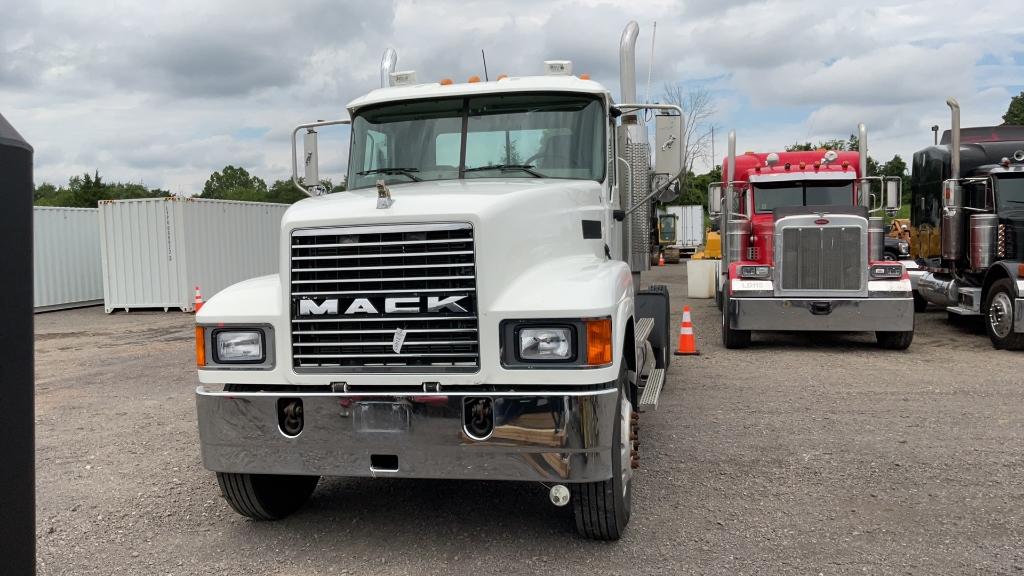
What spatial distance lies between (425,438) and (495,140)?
2246mm

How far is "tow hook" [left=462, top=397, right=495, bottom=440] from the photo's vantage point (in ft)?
13.1

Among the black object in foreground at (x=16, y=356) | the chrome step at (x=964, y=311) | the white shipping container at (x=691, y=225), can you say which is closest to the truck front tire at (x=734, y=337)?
the chrome step at (x=964, y=311)

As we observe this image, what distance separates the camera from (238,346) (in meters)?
4.33

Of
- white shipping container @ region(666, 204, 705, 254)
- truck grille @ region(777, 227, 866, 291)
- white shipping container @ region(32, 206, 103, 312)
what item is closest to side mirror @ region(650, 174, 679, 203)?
truck grille @ region(777, 227, 866, 291)

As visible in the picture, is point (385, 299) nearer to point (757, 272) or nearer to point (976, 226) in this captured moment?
point (757, 272)

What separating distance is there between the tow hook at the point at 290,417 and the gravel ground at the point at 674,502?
70 cm

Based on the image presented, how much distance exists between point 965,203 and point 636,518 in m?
10.2

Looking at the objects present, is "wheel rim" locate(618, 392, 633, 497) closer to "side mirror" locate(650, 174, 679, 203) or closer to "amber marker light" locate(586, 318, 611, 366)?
"amber marker light" locate(586, 318, 611, 366)

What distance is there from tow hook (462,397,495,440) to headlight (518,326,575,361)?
0.29 meters

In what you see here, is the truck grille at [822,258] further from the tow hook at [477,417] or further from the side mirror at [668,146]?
the tow hook at [477,417]

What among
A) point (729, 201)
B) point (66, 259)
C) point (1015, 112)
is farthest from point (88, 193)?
point (1015, 112)

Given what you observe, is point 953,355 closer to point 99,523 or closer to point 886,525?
point 886,525

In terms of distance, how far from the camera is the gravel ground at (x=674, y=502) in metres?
4.30

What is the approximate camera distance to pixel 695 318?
1574 cm
